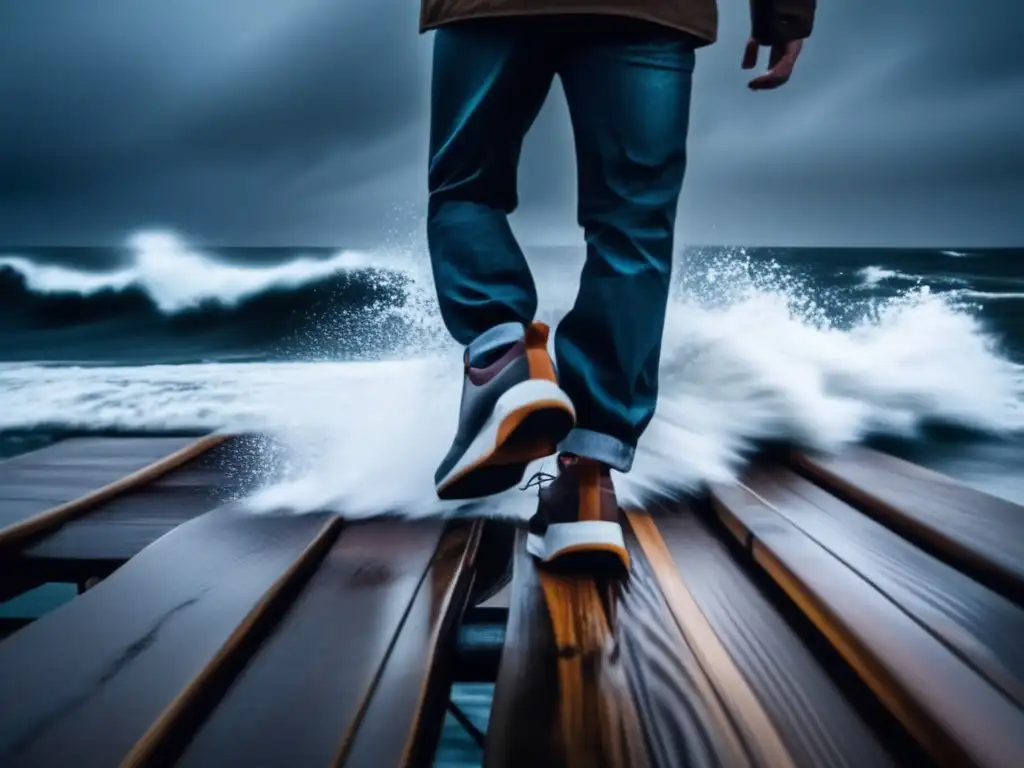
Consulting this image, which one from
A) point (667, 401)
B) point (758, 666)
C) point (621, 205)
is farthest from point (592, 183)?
point (667, 401)

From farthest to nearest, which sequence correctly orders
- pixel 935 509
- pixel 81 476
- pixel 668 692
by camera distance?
1. pixel 81 476
2. pixel 935 509
3. pixel 668 692

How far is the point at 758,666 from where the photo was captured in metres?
0.55

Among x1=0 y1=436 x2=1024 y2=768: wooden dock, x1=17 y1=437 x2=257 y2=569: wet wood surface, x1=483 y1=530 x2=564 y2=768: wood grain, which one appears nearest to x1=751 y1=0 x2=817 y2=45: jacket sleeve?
x1=0 y1=436 x2=1024 y2=768: wooden dock

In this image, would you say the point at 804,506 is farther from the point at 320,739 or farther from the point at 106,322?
the point at 106,322

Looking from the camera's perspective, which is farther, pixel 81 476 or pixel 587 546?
pixel 81 476

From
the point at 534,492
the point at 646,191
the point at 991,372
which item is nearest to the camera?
the point at 646,191

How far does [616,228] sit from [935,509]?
502mm

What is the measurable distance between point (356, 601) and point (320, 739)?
0.21m

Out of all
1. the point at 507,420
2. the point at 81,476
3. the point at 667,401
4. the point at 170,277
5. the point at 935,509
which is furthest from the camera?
the point at 170,277

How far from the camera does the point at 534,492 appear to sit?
1031 mm

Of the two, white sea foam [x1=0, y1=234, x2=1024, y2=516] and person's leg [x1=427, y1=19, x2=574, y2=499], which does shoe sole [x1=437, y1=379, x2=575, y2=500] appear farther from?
white sea foam [x1=0, y1=234, x2=1024, y2=516]

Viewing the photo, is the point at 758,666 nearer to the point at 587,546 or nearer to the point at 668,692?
the point at 668,692

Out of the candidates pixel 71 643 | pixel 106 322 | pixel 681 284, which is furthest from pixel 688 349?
pixel 106 322

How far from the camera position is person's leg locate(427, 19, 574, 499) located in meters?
0.76
